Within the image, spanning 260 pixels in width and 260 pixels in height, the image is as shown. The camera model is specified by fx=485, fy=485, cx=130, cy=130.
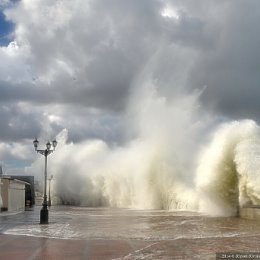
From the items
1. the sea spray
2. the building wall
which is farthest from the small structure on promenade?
the sea spray

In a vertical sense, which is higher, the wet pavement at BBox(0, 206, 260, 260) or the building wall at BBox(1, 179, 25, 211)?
the building wall at BBox(1, 179, 25, 211)

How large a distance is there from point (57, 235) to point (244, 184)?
47.9 feet

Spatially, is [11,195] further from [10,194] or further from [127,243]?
[127,243]

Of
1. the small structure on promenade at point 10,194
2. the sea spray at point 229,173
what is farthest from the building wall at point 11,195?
the sea spray at point 229,173

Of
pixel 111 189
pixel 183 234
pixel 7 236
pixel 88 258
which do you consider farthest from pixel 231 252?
pixel 111 189

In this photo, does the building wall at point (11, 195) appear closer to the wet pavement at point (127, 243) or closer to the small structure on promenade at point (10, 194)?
the small structure on promenade at point (10, 194)

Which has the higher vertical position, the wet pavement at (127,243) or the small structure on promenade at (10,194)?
the small structure on promenade at (10,194)

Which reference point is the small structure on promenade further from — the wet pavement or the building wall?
the wet pavement

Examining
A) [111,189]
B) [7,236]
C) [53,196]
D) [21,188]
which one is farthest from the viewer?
[53,196]

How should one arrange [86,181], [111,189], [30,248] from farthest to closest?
[86,181] → [111,189] → [30,248]

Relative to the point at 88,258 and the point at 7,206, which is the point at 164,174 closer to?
the point at 7,206

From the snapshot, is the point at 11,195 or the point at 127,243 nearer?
the point at 127,243

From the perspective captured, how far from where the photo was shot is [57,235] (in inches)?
647

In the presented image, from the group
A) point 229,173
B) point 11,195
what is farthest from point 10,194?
point 229,173
